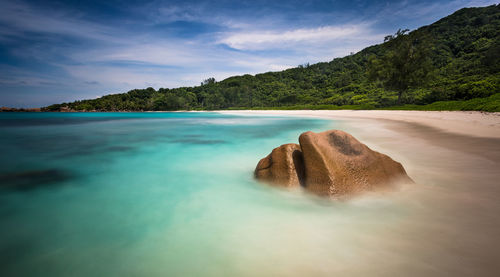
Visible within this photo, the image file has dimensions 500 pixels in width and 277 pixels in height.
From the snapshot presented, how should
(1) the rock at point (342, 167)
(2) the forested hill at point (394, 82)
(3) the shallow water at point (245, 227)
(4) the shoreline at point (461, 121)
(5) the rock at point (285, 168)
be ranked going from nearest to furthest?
(3) the shallow water at point (245, 227) → (1) the rock at point (342, 167) → (5) the rock at point (285, 168) → (4) the shoreline at point (461, 121) → (2) the forested hill at point (394, 82)

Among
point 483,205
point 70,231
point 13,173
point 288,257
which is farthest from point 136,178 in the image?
point 483,205

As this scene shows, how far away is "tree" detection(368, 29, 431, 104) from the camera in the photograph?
36.2 m

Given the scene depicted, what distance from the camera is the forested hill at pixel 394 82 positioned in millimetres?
35188

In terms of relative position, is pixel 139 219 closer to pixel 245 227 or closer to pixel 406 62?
pixel 245 227

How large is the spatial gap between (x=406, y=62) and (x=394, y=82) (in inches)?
141

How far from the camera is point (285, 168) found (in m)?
4.75

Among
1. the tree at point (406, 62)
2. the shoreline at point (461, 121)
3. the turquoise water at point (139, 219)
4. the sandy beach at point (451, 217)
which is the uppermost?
the tree at point (406, 62)

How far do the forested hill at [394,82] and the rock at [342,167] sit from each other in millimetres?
21537

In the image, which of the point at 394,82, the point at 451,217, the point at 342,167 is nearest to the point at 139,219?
the point at 342,167

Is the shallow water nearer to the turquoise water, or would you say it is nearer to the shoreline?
the turquoise water

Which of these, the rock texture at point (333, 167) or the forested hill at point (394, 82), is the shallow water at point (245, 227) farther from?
the forested hill at point (394, 82)

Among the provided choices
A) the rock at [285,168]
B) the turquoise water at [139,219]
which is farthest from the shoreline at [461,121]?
the turquoise water at [139,219]

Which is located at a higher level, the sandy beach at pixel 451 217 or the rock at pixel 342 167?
the rock at pixel 342 167

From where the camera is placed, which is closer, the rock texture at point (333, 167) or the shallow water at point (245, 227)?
the shallow water at point (245, 227)
